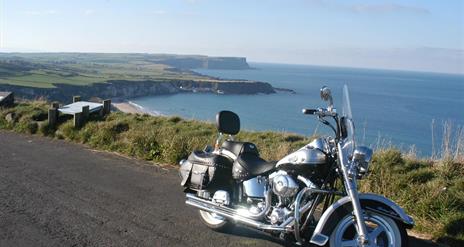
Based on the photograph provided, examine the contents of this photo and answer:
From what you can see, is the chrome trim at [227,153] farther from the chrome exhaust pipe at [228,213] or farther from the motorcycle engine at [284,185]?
the motorcycle engine at [284,185]

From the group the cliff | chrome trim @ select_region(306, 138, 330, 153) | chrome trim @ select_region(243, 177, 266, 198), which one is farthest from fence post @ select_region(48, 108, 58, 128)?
the cliff

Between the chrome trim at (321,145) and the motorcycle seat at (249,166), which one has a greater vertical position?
the chrome trim at (321,145)

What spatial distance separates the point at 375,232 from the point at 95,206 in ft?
11.6

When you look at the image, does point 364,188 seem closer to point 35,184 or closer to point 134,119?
point 35,184

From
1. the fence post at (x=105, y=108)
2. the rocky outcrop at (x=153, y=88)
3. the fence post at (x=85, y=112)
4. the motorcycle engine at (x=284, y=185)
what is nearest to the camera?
the motorcycle engine at (x=284, y=185)

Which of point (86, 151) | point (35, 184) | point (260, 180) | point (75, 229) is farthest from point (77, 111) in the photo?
point (260, 180)

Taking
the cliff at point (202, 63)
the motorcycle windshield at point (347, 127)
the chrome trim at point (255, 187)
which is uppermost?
the motorcycle windshield at point (347, 127)

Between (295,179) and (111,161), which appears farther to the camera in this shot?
(111,161)

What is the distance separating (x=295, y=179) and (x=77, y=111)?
28.9 ft

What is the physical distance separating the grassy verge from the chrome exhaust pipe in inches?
79.9

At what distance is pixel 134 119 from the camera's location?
41.3 ft

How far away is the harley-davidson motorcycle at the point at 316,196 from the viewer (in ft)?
13.6

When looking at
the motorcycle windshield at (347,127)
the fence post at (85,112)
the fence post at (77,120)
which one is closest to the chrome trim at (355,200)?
the motorcycle windshield at (347,127)

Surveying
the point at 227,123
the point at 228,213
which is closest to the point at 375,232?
the point at 228,213
